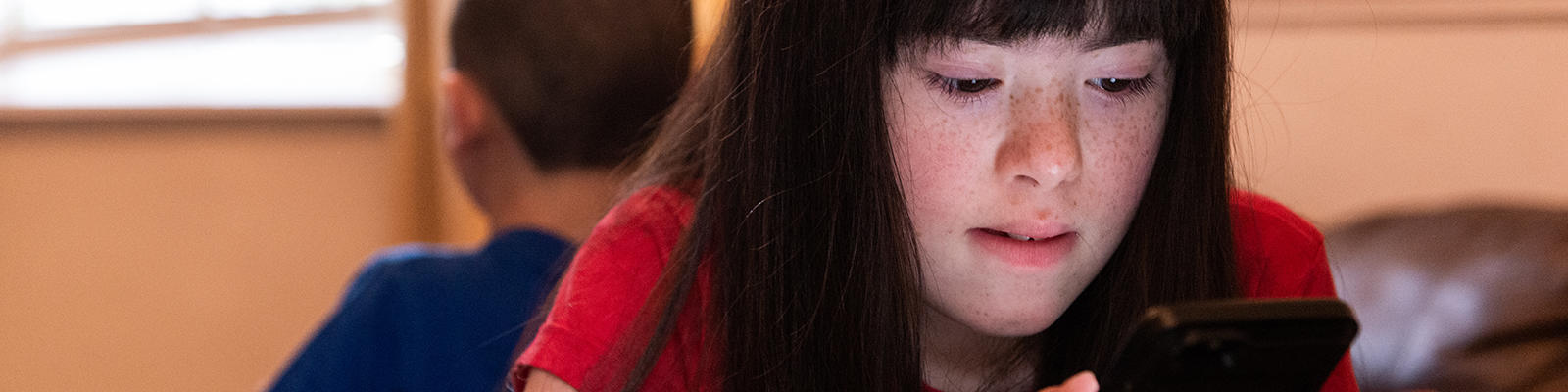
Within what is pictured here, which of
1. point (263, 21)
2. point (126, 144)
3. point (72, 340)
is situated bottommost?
point (72, 340)

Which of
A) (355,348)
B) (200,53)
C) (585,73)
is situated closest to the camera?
(355,348)

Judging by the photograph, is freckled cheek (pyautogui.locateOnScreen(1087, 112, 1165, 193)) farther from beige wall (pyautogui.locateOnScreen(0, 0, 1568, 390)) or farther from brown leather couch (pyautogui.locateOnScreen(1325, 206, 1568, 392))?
beige wall (pyautogui.locateOnScreen(0, 0, 1568, 390))

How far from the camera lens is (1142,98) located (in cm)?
65

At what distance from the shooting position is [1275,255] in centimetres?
81

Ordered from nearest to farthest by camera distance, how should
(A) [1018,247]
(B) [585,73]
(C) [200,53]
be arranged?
(A) [1018,247], (B) [585,73], (C) [200,53]

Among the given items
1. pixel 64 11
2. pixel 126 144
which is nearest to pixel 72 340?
pixel 126 144

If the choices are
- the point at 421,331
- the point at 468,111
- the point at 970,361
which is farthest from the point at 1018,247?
the point at 468,111

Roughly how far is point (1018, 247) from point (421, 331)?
1.72ft

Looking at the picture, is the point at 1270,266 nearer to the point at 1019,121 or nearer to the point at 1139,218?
the point at 1139,218

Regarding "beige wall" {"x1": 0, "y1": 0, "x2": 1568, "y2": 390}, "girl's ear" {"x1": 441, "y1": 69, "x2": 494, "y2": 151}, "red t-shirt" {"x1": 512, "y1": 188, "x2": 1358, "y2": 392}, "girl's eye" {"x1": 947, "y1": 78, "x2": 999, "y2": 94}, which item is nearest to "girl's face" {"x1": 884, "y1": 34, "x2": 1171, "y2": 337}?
"girl's eye" {"x1": 947, "y1": 78, "x2": 999, "y2": 94}

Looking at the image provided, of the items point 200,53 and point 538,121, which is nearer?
point 538,121

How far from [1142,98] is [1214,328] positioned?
16 centimetres

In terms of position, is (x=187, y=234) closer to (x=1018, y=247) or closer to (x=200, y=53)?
(x=200, y=53)

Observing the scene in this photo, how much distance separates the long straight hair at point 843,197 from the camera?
2.03ft
